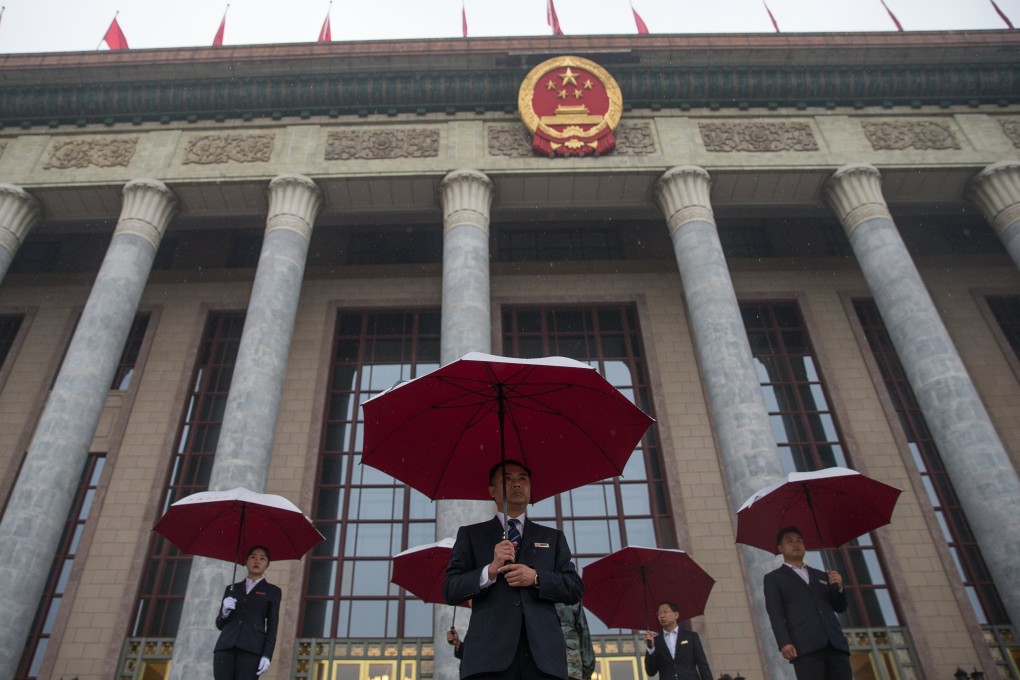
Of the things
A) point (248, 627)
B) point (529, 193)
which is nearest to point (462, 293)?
point (529, 193)

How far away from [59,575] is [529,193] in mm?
12134

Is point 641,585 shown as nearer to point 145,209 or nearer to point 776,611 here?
point 776,611

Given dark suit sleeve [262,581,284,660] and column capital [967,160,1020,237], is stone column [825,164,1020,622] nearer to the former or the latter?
column capital [967,160,1020,237]

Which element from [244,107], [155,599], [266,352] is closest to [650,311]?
[266,352]

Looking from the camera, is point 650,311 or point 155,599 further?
point 650,311

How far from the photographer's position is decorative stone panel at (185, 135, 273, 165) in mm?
15156

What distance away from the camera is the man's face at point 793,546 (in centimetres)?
620

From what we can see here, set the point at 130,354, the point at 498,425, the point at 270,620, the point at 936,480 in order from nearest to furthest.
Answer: the point at 498,425 < the point at 270,620 < the point at 936,480 < the point at 130,354

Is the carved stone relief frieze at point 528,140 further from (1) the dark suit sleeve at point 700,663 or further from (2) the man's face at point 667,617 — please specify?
(1) the dark suit sleeve at point 700,663

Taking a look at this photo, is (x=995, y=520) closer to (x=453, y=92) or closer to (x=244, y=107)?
(x=453, y=92)

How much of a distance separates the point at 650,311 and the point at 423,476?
506 inches

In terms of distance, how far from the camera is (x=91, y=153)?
15.4 m

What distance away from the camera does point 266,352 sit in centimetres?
1239

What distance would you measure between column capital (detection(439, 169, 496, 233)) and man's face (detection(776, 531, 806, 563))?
9.39 metres
